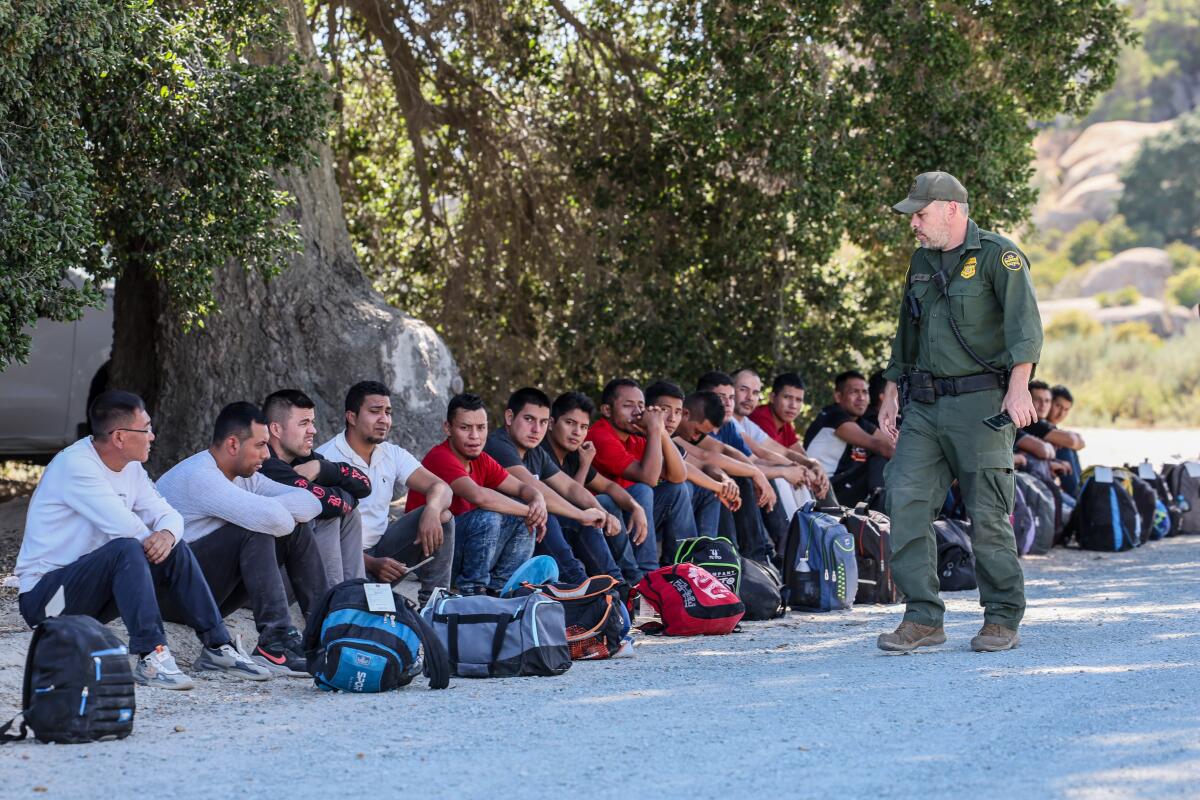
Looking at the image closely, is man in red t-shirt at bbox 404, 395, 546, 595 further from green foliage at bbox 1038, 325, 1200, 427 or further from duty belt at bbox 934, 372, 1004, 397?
green foliage at bbox 1038, 325, 1200, 427

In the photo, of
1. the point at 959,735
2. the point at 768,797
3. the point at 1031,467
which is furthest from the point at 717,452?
the point at 768,797

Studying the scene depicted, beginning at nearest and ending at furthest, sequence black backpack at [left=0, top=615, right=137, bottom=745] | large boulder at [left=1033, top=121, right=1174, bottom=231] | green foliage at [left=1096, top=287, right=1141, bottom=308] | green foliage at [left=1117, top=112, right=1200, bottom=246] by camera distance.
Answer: black backpack at [left=0, top=615, right=137, bottom=745] → green foliage at [left=1096, top=287, right=1141, bottom=308] → green foliage at [left=1117, top=112, right=1200, bottom=246] → large boulder at [left=1033, top=121, right=1174, bottom=231]

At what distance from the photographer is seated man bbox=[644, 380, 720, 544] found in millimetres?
9445

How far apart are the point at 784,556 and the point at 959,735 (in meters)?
4.35

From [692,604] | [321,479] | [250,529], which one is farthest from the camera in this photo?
[692,604]

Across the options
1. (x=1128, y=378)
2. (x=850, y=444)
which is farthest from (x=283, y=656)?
(x=1128, y=378)

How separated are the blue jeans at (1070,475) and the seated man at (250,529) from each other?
768 cm

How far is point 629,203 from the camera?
1361 cm

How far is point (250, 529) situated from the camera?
686cm

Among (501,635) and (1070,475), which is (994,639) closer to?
(501,635)

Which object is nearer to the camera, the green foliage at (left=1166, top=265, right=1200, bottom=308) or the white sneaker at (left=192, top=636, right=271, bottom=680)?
the white sneaker at (left=192, top=636, right=271, bottom=680)

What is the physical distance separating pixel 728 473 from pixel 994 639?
10.6 feet

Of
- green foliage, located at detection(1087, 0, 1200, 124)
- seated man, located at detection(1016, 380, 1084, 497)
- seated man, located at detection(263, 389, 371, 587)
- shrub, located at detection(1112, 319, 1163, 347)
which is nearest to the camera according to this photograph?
seated man, located at detection(263, 389, 371, 587)

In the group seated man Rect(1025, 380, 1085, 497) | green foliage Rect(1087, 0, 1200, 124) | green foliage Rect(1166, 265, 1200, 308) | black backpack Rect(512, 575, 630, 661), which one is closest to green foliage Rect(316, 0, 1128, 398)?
seated man Rect(1025, 380, 1085, 497)
